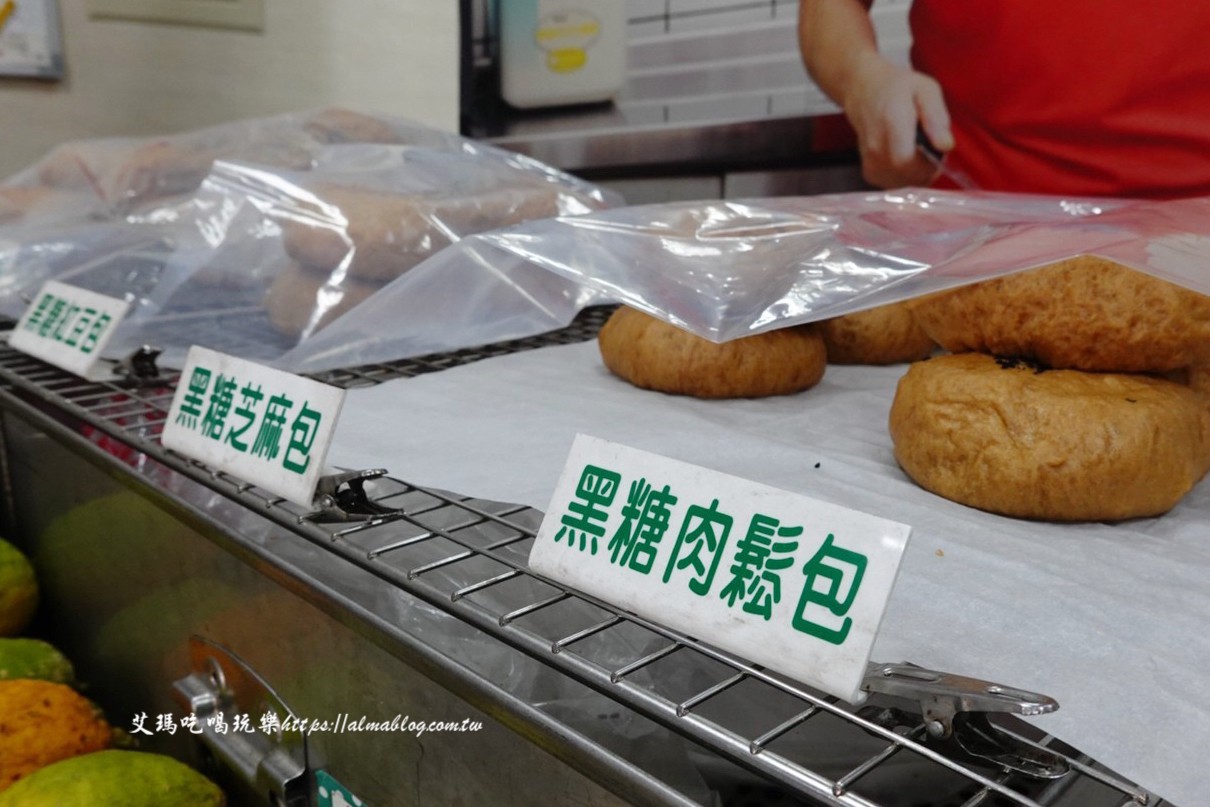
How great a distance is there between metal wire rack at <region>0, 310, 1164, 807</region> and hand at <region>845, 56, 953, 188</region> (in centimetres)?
86

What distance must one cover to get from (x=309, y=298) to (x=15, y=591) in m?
0.42

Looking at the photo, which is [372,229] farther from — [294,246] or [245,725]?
[245,725]

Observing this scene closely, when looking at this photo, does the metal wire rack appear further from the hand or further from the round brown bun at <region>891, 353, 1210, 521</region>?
the hand

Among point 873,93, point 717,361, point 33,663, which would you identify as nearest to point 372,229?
point 717,361

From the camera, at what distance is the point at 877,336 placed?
3.30 ft

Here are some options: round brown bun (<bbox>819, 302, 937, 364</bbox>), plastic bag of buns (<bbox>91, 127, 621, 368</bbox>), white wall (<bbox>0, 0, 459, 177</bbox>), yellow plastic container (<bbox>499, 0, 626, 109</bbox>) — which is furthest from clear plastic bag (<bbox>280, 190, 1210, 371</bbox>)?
white wall (<bbox>0, 0, 459, 177</bbox>)

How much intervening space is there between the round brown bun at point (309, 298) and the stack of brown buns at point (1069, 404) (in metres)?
0.64

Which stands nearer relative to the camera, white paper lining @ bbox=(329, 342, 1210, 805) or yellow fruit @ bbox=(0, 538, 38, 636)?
white paper lining @ bbox=(329, 342, 1210, 805)

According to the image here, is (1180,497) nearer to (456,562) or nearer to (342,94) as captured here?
(456,562)

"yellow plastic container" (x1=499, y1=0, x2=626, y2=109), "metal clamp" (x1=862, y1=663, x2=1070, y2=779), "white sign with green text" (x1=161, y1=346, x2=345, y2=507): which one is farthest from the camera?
"yellow plastic container" (x1=499, y1=0, x2=626, y2=109)

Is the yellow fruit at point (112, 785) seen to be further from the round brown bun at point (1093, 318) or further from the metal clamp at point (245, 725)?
the round brown bun at point (1093, 318)

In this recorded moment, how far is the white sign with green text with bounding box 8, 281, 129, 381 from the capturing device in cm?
87

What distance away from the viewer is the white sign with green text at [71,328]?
34.1 inches

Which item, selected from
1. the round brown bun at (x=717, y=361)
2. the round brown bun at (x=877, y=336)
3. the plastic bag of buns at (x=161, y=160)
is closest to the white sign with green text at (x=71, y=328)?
the plastic bag of buns at (x=161, y=160)
